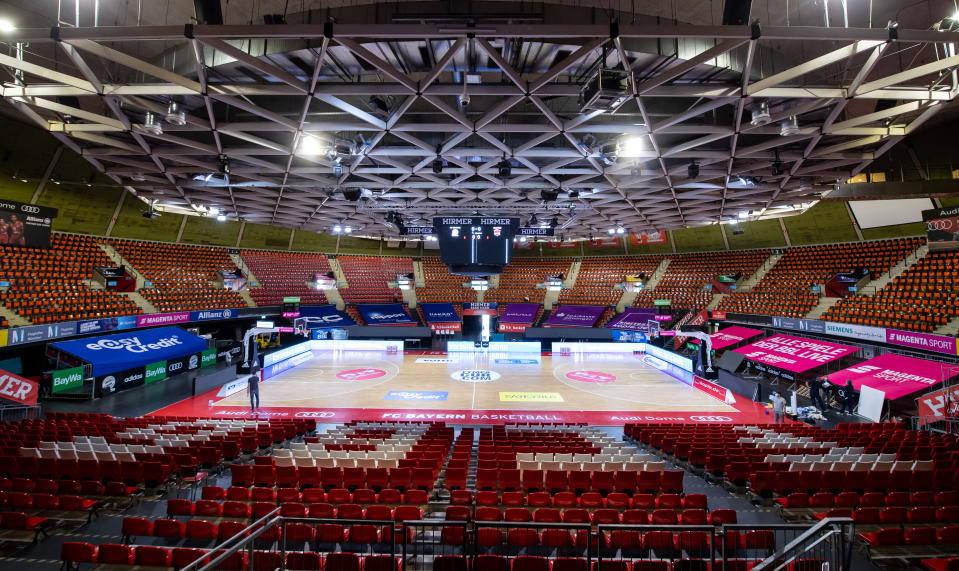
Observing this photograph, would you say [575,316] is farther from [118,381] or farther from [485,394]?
[118,381]

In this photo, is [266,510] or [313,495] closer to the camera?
[266,510]

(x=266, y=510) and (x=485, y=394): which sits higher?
(x=266, y=510)

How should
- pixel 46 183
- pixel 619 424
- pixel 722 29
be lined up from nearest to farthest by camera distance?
pixel 722 29, pixel 619 424, pixel 46 183

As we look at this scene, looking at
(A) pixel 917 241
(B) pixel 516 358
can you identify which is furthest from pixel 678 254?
(B) pixel 516 358

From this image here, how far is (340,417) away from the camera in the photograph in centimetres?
1736

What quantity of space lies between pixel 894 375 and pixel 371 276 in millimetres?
41438

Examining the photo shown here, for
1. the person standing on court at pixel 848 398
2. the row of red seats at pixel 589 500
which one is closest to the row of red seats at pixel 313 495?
the row of red seats at pixel 589 500

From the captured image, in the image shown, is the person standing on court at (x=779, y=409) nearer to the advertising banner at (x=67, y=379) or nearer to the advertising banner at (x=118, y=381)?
the advertising banner at (x=118, y=381)

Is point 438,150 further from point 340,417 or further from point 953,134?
point 953,134

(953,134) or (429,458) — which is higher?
(953,134)

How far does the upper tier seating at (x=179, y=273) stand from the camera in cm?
2834

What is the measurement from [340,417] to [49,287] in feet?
64.4

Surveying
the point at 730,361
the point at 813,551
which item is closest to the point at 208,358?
the point at 813,551

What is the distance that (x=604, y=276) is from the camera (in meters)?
44.8
